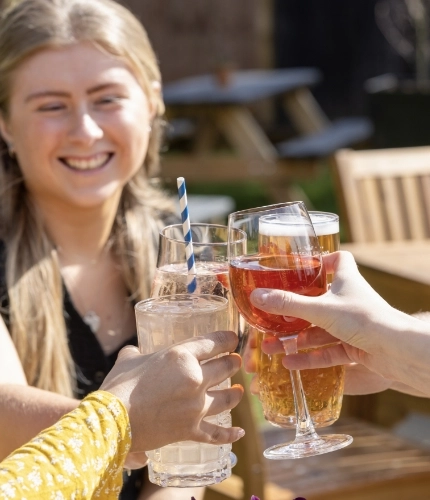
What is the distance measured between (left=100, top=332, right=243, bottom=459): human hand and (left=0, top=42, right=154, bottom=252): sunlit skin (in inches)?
32.6

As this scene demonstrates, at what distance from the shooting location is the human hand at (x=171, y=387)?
4.61ft

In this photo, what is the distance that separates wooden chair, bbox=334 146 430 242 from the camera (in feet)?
11.8

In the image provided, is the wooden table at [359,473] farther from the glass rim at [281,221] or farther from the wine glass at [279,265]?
the glass rim at [281,221]

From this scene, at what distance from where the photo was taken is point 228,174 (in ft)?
24.3

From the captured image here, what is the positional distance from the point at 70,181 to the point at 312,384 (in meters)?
0.86

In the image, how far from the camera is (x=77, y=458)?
4.15ft

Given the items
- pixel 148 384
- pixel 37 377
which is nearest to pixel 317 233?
pixel 148 384

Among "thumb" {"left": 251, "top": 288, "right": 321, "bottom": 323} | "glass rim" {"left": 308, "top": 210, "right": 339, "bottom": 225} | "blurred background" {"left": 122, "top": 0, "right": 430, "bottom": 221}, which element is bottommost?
"thumb" {"left": 251, "top": 288, "right": 321, "bottom": 323}

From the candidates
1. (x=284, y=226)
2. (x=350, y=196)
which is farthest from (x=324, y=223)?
(x=350, y=196)

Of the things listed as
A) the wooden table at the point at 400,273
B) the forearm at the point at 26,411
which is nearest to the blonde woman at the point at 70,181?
the forearm at the point at 26,411

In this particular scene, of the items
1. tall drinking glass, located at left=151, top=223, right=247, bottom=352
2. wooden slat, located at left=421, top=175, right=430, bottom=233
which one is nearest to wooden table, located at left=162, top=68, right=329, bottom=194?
wooden slat, located at left=421, top=175, right=430, bottom=233

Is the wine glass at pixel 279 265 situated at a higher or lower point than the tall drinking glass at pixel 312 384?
higher

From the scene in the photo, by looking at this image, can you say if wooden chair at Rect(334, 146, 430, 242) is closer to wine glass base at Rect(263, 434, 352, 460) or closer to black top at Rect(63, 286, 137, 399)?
black top at Rect(63, 286, 137, 399)

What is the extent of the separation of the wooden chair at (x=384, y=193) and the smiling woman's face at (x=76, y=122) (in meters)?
1.50
